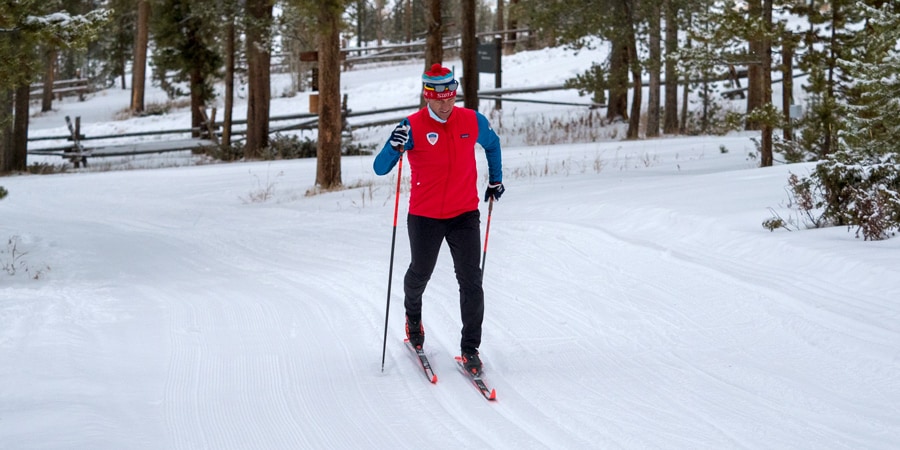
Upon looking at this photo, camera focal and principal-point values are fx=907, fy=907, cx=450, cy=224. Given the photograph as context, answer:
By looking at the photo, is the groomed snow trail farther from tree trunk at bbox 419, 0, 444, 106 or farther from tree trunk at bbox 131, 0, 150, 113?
tree trunk at bbox 131, 0, 150, 113

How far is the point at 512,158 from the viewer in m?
20.5

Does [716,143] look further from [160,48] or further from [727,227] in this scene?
[160,48]

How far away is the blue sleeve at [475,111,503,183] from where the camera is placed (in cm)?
669

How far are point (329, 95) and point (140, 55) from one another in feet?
106

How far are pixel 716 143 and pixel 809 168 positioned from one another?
8.71m

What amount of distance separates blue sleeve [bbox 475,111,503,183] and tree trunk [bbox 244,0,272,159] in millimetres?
18745

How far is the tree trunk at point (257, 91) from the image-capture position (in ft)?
81.1

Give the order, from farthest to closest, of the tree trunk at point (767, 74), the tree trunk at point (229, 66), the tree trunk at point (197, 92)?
the tree trunk at point (197, 92) < the tree trunk at point (229, 66) < the tree trunk at point (767, 74)

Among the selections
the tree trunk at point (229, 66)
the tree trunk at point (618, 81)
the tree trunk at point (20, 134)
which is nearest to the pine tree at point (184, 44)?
the tree trunk at point (229, 66)

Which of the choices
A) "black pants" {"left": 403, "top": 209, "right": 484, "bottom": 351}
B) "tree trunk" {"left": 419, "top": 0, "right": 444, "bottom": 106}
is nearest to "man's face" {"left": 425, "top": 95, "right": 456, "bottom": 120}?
"black pants" {"left": 403, "top": 209, "right": 484, "bottom": 351}

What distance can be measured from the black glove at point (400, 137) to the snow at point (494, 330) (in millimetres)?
1634

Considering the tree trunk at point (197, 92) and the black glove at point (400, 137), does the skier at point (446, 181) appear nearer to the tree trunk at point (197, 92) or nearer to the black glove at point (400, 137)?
the black glove at point (400, 137)

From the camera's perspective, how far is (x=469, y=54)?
2328 cm

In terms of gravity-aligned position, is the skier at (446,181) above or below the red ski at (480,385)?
above
